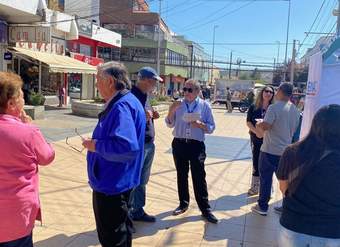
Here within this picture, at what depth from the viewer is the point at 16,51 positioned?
61.3ft

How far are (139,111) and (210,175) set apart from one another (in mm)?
4767

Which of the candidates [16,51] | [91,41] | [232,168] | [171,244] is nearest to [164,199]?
[171,244]

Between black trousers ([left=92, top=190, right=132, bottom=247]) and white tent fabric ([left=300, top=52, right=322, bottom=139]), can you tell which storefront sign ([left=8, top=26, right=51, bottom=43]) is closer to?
white tent fabric ([left=300, top=52, right=322, bottom=139])

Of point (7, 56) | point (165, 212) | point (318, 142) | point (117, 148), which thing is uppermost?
point (7, 56)

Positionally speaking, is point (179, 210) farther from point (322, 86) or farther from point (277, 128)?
point (322, 86)

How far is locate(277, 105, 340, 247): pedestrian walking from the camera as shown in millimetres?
2336

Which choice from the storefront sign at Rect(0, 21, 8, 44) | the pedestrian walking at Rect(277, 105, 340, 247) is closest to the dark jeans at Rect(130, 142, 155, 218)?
the pedestrian walking at Rect(277, 105, 340, 247)

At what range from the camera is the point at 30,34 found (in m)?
16.3

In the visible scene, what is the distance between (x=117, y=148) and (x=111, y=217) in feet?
1.92

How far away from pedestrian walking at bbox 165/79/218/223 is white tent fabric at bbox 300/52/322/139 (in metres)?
1.13

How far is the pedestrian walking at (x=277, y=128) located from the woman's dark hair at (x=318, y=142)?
9.15ft

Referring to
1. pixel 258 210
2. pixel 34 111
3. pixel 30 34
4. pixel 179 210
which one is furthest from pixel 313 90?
pixel 30 34

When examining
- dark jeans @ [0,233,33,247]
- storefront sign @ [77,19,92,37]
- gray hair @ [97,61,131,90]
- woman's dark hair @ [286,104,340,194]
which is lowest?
Answer: dark jeans @ [0,233,33,247]

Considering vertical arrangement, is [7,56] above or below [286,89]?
above
